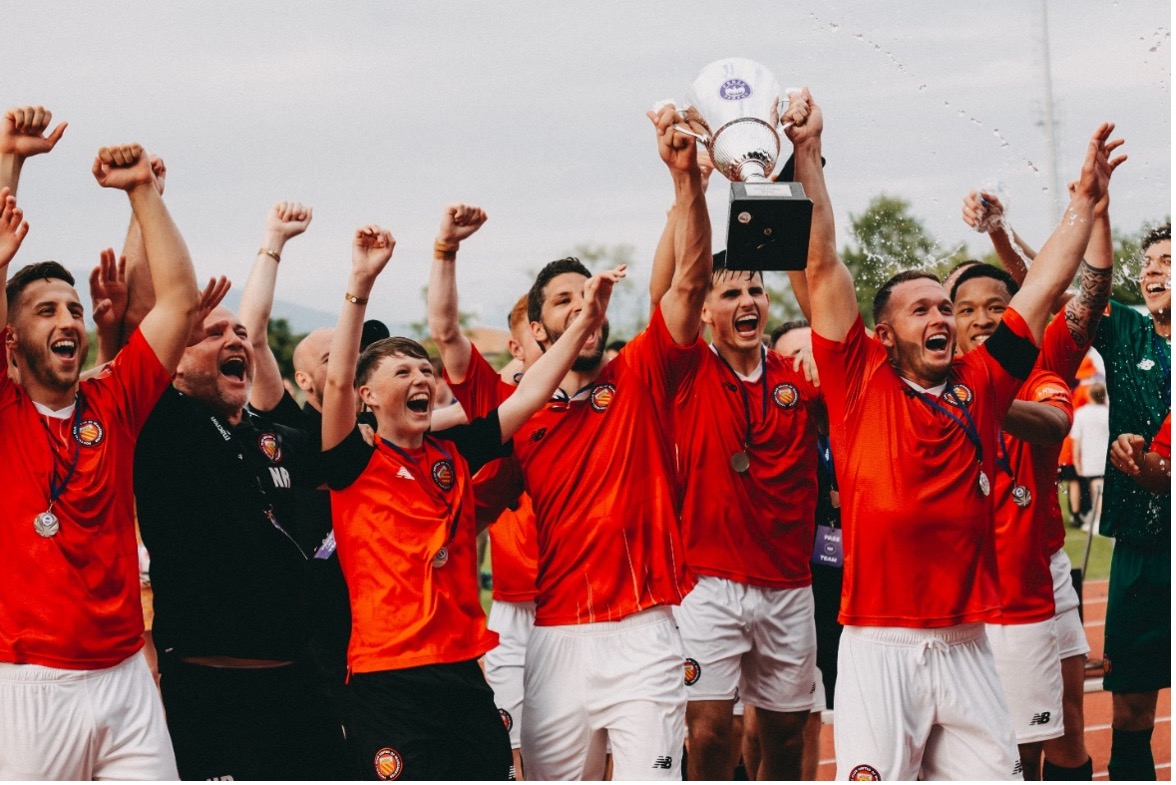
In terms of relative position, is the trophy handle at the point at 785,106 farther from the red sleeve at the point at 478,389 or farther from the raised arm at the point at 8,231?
the raised arm at the point at 8,231

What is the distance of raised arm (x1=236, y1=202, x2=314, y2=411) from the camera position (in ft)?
19.4

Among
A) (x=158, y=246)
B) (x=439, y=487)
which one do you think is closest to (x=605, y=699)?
(x=439, y=487)

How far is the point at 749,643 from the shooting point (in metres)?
5.93

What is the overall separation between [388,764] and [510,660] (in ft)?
5.12

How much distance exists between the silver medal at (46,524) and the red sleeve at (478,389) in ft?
5.78

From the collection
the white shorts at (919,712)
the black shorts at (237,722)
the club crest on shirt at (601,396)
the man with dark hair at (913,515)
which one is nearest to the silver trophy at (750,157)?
the man with dark hair at (913,515)

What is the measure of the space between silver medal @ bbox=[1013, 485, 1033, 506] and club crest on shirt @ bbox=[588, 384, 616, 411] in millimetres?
1894

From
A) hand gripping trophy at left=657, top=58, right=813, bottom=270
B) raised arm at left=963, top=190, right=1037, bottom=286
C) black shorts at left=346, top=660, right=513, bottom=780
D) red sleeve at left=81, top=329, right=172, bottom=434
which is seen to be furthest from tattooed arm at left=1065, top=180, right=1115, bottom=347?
red sleeve at left=81, top=329, right=172, bottom=434

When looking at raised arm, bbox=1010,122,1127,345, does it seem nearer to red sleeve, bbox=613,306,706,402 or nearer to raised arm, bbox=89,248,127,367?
red sleeve, bbox=613,306,706,402

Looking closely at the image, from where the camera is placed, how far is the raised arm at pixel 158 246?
452 centimetres

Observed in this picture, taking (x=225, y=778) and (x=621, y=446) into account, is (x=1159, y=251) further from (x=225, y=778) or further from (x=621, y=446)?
(x=225, y=778)

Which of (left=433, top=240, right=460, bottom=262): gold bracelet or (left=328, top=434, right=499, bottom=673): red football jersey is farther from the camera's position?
(left=433, top=240, right=460, bottom=262): gold bracelet

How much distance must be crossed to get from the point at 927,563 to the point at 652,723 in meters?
1.14

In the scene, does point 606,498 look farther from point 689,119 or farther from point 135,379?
point 135,379
